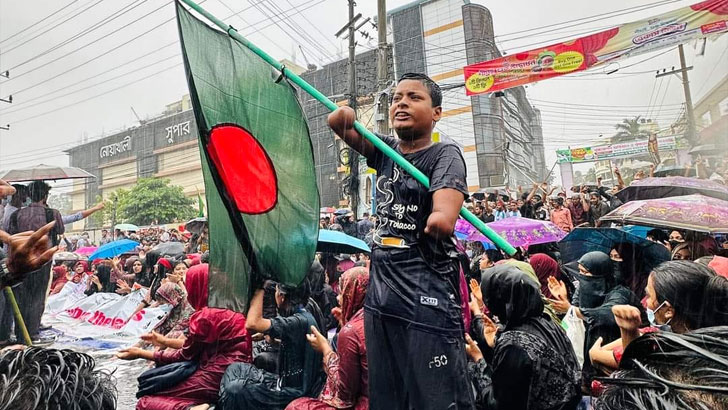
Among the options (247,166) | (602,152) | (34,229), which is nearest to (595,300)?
(247,166)

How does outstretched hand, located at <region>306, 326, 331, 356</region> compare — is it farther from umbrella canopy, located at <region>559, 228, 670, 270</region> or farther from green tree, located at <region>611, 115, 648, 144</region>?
green tree, located at <region>611, 115, 648, 144</region>

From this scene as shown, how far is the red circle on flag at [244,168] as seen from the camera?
7.98 ft

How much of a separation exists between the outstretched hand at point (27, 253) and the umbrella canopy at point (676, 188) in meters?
6.11

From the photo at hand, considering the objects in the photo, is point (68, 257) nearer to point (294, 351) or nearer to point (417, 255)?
point (294, 351)

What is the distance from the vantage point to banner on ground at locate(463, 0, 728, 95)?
27.9 feet

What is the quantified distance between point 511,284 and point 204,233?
7679mm

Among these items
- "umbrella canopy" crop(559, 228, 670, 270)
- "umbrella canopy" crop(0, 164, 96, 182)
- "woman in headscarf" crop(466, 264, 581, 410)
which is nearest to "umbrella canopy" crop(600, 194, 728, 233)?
"umbrella canopy" crop(559, 228, 670, 270)

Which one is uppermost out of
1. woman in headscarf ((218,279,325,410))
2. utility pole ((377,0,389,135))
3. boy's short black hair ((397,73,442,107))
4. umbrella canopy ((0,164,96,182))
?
utility pole ((377,0,389,135))

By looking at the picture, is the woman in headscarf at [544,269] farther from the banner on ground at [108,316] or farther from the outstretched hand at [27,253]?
the banner on ground at [108,316]

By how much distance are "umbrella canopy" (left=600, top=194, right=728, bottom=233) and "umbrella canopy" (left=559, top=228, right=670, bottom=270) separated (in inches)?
9.3

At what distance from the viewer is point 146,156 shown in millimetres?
47750

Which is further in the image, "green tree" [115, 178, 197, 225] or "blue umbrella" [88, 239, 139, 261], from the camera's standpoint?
A: "green tree" [115, 178, 197, 225]

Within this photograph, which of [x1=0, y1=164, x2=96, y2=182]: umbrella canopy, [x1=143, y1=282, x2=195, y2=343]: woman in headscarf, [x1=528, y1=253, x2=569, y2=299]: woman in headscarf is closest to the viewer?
[x1=528, y1=253, x2=569, y2=299]: woman in headscarf

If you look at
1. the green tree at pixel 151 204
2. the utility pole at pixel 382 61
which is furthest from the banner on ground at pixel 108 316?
the green tree at pixel 151 204
